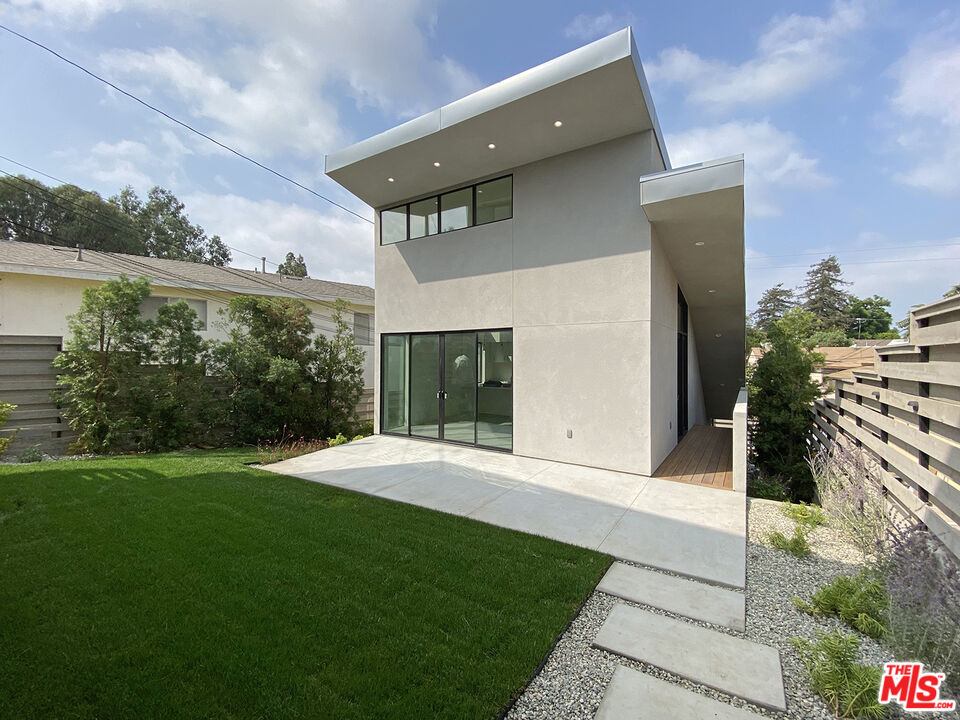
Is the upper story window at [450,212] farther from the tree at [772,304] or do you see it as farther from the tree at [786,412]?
the tree at [772,304]

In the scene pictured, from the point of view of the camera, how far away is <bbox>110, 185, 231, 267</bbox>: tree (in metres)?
24.7

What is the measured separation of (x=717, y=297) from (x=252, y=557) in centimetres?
1032

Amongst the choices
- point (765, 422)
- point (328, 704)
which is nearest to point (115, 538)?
point (328, 704)

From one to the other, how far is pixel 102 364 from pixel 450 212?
6.57 metres

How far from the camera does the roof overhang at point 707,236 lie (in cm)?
475

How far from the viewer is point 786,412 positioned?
7.25 meters

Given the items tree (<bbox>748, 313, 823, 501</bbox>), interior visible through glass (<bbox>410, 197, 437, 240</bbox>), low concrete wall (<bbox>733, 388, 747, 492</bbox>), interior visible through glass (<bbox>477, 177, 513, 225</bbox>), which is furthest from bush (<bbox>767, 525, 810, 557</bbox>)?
interior visible through glass (<bbox>410, 197, 437, 240</bbox>)

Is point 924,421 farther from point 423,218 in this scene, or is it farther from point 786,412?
point 423,218

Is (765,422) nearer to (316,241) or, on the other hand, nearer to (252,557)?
(252,557)

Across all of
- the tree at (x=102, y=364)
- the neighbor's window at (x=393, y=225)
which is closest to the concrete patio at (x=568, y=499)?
the tree at (x=102, y=364)

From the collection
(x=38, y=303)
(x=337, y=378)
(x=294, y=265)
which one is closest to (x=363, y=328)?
(x=337, y=378)

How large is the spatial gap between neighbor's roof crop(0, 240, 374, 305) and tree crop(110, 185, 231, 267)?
14.5m

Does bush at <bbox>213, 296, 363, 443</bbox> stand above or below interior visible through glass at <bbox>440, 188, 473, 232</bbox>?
below

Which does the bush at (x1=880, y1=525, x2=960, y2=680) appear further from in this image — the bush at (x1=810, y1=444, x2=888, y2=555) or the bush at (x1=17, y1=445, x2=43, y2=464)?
the bush at (x1=17, y1=445, x2=43, y2=464)
